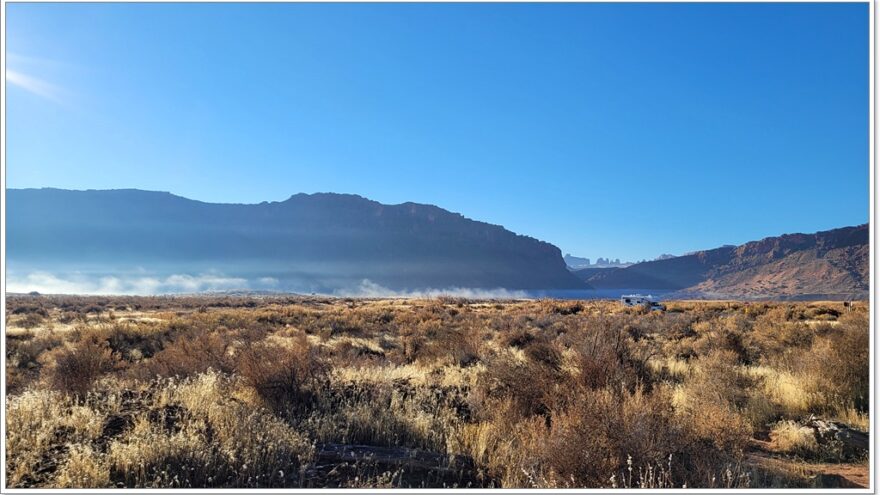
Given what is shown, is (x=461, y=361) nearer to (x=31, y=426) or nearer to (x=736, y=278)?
(x=31, y=426)

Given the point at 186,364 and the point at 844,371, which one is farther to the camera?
the point at 186,364

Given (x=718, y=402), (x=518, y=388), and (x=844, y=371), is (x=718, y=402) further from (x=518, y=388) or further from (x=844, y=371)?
(x=518, y=388)

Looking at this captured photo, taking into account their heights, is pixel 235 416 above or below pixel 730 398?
above

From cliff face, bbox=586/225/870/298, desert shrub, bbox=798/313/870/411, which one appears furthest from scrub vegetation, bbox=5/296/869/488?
cliff face, bbox=586/225/870/298

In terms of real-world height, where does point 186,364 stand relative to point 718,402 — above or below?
above

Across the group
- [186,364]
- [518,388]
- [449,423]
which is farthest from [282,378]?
[518,388]

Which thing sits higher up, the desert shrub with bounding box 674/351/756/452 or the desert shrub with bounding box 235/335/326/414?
the desert shrub with bounding box 235/335/326/414

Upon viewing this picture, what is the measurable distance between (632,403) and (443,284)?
180892mm

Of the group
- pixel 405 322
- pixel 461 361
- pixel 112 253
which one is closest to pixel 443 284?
pixel 112 253

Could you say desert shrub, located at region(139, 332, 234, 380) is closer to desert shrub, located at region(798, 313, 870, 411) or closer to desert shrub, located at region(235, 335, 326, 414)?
desert shrub, located at region(235, 335, 326, 414)

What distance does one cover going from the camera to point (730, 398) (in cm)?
853

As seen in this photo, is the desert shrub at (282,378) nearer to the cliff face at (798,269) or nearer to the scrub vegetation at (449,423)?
the scrub vegetation at (449,423)

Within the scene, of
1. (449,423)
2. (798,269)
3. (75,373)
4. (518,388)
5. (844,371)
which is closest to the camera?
(449,423)

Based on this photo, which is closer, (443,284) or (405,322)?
(405,322)
